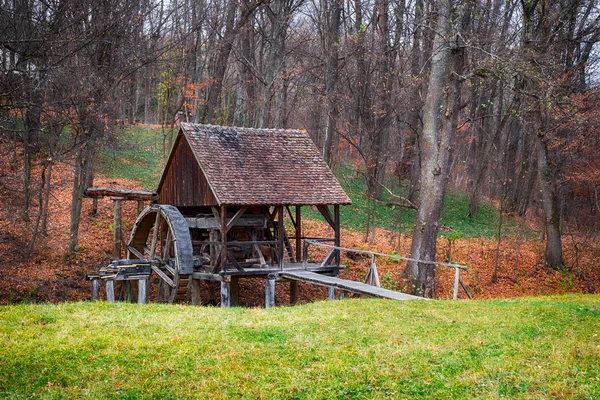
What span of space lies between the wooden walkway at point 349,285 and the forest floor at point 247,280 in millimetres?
4072

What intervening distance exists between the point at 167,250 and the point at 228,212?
245 cm

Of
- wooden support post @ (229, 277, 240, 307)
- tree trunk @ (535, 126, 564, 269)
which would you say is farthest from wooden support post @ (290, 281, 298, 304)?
tree trunk @ (535, 126, 564, 269)

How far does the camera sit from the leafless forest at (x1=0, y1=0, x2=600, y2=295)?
16094 mm

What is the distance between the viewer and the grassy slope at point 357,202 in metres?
30.0

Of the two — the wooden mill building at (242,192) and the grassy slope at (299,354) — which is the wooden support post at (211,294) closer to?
the wooden mill building at (242,192)

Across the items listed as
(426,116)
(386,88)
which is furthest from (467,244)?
(426,116)

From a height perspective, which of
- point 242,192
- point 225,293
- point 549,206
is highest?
point 242,192

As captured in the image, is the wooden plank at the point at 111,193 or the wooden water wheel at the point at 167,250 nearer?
the wooden water wheel at the point at 167,250

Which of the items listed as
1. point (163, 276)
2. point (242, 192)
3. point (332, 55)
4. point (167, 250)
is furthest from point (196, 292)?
point (332, 55)

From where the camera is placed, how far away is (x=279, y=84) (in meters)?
31.7

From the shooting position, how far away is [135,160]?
3556 cm

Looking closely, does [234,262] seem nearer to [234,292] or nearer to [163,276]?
[234,292]

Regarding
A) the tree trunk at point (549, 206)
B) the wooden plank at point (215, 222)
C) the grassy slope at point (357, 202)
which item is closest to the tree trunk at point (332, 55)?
the grassy slope at point (357, 202)

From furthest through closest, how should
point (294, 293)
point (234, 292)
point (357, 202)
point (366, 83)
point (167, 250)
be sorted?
point (357, 202), point (366, 83), point (167, 250), point (234, 292), point (294, 293)
